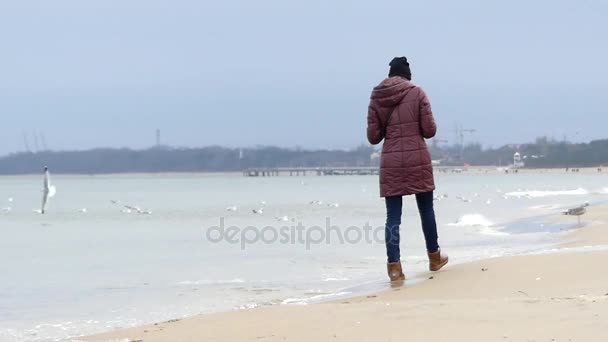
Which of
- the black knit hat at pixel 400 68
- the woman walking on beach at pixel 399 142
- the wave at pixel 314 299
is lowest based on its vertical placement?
the wave at pixel 314 299

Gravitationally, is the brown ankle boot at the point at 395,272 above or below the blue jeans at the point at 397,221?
below

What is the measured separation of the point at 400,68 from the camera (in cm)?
755

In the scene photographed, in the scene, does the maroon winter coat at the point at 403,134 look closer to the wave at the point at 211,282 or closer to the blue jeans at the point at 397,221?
the blue jeans at the point at 397,221

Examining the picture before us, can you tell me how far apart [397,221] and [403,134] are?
2.31 ft

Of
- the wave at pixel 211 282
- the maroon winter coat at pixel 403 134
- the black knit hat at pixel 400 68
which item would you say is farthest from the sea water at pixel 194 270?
the black knit hat at pixel 400 68

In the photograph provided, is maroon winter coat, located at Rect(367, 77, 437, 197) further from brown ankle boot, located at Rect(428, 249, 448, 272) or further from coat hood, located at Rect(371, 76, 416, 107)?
brown ankle boot, located at Rect(428, 249, 448, 272)

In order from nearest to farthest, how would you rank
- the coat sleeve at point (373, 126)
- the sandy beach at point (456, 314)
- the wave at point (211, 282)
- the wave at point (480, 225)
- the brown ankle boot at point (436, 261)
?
the sandy beach at point (456, 314) → the coat sleeve at point (373, 126) → the brown ankle boot at point (436, 261) → the wave at point (211, 282) → the wave at point (480, 225)

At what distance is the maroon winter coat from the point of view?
725cm

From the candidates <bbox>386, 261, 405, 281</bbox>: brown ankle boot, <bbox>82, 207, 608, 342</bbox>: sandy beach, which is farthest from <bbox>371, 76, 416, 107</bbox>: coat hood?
<bbox>82, 207, 608, 342</bbox>: sandy beach

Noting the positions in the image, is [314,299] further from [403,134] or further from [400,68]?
[400,68]

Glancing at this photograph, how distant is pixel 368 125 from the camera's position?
742 cm

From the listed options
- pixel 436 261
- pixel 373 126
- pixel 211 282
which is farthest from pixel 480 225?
pixel 373 126

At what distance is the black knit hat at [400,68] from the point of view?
24.8 ft

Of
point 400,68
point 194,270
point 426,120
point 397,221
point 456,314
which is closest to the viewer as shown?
point 456,314
